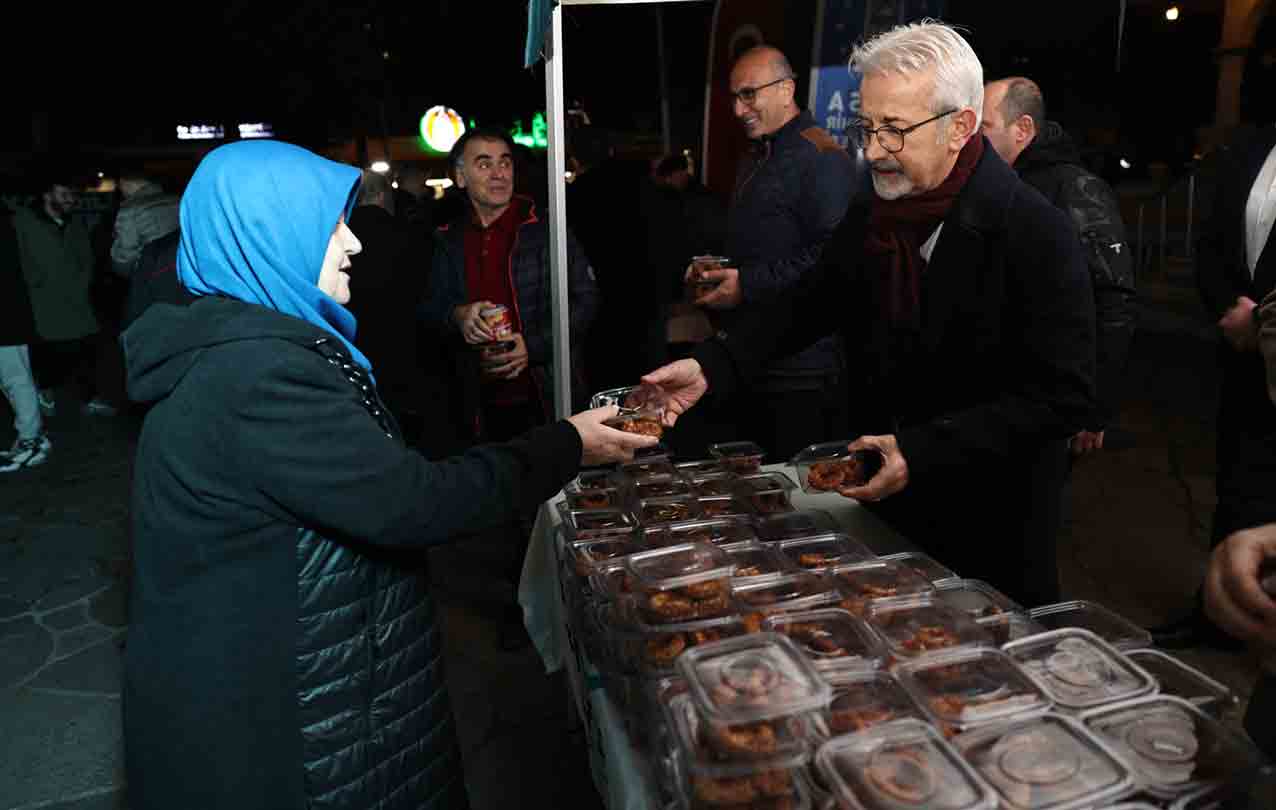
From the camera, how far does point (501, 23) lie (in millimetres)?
20812

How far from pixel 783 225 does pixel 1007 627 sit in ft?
8.18

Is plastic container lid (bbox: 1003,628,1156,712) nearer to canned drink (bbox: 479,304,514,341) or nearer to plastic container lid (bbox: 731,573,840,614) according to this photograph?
plastic container lid (bbox: 731,573,840,614)

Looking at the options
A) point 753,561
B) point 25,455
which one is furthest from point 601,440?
point 25,455

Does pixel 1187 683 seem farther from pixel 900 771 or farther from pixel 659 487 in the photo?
pixel 659 487

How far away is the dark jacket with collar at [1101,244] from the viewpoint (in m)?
3.71

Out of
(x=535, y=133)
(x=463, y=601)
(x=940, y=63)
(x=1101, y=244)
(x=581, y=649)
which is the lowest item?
(x=463, y=601)

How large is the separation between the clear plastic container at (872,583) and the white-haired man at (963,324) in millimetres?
285

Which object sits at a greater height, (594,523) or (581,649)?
(594,523)

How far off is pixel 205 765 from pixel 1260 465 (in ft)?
11.4

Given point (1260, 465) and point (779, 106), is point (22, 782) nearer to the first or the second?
point (779, 106)

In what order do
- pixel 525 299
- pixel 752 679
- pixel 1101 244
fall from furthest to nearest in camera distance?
pixel 525 299 → pixel 1101 244 → pixel 752 679

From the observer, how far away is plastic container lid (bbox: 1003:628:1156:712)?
136 centimetres

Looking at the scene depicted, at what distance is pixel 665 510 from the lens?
221cm

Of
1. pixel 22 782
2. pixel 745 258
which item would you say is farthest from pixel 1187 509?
pixel 22 782
